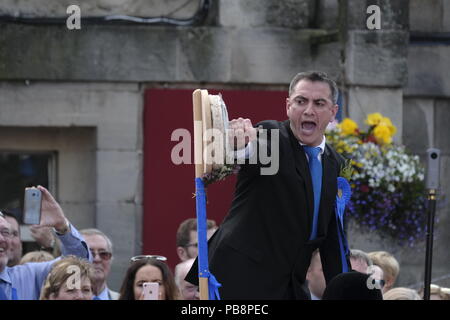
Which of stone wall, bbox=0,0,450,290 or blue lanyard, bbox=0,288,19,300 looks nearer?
blue lanyard, bbox=0,288,19,300

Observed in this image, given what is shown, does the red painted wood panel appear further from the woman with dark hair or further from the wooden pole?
the wooden pole

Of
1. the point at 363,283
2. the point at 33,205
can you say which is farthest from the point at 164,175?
the point at 363,283

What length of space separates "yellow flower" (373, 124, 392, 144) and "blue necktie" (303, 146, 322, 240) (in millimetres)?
4677

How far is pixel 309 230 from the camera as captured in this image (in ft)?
19.2

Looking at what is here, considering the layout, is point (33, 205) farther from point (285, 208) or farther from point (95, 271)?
point (285, 208)

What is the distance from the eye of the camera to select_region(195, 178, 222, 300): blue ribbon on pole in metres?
5.32

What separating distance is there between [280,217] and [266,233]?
0.10 m

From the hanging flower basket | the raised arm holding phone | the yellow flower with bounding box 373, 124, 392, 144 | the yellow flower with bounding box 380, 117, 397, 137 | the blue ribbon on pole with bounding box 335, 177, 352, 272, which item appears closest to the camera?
the blue ribbon on pole with bounding box 335, 177, 352, 272

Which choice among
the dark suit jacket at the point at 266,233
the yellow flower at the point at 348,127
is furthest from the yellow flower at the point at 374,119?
the dark suit jacket at the point at 266,233

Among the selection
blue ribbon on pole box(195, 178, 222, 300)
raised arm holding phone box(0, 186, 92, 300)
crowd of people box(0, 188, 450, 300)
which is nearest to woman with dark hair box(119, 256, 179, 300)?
crowd of people box(0, 188, 450, 300)

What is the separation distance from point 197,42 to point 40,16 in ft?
4.54
